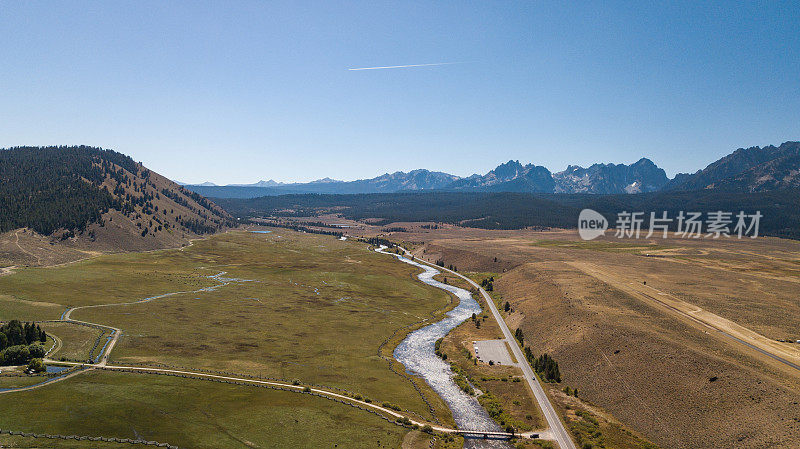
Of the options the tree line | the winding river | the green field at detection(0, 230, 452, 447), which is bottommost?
the winding river

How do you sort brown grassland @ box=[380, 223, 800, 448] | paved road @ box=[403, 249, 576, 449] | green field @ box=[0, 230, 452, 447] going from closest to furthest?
1. green field @ box=[0, 230, 452, 447]
2. paved road @ box=[403, 249, 576, 449]
3. brown grassland @ box=[380, 223, 800, 448]

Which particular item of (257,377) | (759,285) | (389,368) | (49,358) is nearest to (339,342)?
(389,368)

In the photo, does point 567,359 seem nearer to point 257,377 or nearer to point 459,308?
point 459,308

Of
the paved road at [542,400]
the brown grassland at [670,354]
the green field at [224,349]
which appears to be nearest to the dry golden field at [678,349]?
the brown grassland at [670,354]

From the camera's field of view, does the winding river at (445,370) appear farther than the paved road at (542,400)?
Yes

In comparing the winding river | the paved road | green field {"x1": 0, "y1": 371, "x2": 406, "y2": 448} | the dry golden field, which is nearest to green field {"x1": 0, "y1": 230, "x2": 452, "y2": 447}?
green field {"x1": 0, "y1": 371, "x2": 406, "y2": 448}

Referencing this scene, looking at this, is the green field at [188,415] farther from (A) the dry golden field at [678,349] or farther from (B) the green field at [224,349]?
(A) the dry golden field at [678,349]

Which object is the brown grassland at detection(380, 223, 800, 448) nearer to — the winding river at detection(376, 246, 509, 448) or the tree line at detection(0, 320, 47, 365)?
the winding river at detection(376, 246, 509, 448)
